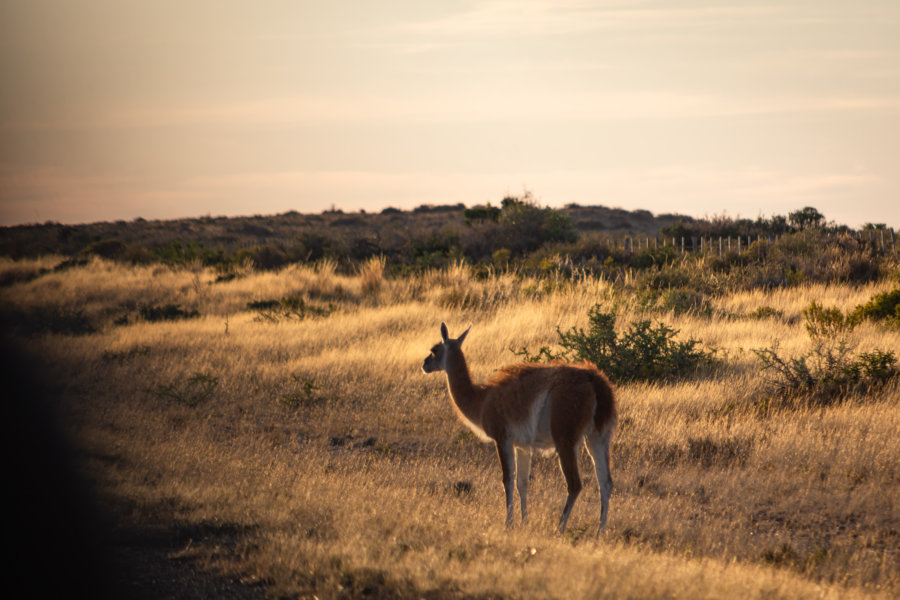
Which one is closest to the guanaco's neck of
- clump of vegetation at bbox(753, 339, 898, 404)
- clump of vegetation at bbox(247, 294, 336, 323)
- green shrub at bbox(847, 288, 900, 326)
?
clump of vegetation at bbox(753, 339, 898, 404)

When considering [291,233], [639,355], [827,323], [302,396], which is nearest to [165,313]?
[302,396]

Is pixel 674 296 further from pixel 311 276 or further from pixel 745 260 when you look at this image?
pixel 311 276

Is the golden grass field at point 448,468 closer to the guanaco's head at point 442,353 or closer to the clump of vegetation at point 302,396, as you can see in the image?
the clump of vegetation at point 302,396

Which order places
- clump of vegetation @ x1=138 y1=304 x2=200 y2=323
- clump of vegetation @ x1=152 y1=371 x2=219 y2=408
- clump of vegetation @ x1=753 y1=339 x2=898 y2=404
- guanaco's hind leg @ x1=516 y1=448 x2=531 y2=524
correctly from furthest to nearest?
clump of vegetation @ x1=138 y1=304 x2=200 y2=323 < clump of vegetation @ x1=152 y1=371 x2=219 y2=408 < clump of vegetation @ x1=753 y1=339 x2=898 y2=404 < guanaco's hind leg @ x1=516 y1=448 x2=531 y2=524

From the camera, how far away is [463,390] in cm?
768

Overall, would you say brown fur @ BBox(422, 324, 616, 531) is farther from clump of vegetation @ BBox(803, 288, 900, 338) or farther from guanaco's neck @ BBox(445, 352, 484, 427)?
clump of vegetation @ BBox(803, 288, 900, 338)

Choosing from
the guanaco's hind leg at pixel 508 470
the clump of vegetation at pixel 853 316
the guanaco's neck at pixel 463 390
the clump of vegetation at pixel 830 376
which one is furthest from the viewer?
the clump of vegetation at pixel 853 316

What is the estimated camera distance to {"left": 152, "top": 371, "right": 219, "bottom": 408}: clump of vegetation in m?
13.0

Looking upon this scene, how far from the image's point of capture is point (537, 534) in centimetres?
677

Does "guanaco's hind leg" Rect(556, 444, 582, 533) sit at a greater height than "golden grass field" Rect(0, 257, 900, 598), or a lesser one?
greater

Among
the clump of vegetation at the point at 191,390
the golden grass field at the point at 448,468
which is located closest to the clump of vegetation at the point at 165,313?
the golden grass field at the point at 448,468

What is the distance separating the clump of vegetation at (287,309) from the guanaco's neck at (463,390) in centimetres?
1330

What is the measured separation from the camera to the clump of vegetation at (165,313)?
21737mm

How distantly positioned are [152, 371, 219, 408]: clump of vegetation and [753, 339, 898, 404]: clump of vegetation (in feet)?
29.4
